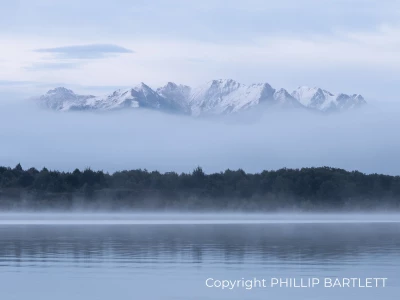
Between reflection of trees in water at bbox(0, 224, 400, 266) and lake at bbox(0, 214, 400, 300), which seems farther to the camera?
reflection of trees in water at bbox(0, 224, 400, 266)

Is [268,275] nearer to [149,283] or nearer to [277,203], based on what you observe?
[149,283]

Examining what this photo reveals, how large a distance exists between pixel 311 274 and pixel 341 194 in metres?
111

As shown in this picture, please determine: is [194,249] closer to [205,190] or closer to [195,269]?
[195,269]

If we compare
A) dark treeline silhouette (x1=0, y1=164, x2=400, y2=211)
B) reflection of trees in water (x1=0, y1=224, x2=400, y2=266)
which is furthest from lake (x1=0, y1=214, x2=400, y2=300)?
dark treeline silhouette (x1=0, y1=164, x2=400, y2=211)

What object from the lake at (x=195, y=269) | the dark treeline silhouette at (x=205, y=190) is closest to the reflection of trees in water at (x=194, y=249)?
the lake at (x=195, y=269)

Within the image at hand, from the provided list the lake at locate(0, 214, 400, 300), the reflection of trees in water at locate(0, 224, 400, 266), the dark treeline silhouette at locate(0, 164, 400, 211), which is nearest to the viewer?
the lake at locate(0, 214, 400, 300)

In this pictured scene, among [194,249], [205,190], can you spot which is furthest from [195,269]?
[205,190]

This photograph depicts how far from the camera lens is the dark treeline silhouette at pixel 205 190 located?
139m

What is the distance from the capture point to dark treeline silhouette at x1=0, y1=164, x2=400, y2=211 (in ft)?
455

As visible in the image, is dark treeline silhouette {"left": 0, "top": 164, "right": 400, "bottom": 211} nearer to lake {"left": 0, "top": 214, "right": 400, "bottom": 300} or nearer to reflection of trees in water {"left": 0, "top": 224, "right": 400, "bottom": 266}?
reflection of trees in water {"left": 0, "top": 224, "right": 400, "bottom": 266}

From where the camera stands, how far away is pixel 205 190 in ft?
466

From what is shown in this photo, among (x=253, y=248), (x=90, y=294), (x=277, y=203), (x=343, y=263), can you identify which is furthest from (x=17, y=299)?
(x=277, y=203)

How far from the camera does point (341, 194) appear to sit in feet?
461

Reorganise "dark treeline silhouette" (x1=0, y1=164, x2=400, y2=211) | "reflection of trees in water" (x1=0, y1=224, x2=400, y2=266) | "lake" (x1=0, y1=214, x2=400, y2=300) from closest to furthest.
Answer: "lake" (x1=0, y1=214, x2=400, y2=300) < "reflection of trees in water" (x1=0, y1=224, x2=400, y2=266) < "dark treeline silhouette" (x1=0, y1=164, x2=400, y2=211)
